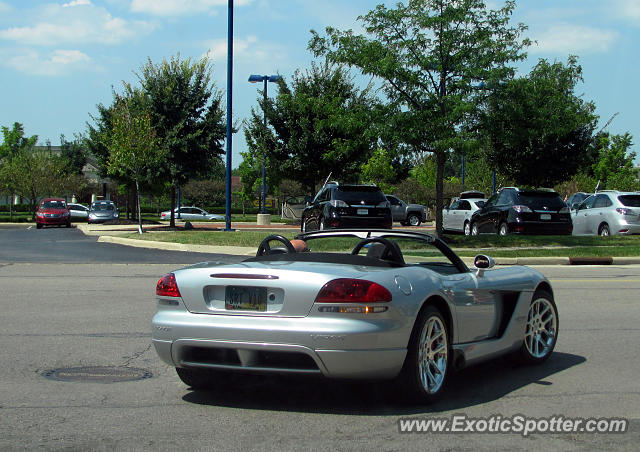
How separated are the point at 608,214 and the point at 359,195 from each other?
7.87 m

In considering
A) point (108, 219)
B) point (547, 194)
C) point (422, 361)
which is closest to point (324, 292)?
point (422, 361)

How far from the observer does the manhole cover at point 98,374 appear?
6418 mm

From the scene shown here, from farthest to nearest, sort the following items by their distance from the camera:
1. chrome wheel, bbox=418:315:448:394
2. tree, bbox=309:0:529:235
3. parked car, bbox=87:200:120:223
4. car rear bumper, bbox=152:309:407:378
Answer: parked car, bbox=87:200:120:223 → tree, bbox=309:0:529:235 → chrome wheel, bbox=418:315:448:394 → car rear bumper, bbox=152:309:407:378

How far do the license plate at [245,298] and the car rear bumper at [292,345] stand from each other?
9 cm

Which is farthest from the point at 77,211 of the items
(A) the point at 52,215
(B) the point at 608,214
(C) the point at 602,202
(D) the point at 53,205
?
(B) the point at 608,214

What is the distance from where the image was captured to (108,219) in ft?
146

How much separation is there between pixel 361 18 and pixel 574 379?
17360mm

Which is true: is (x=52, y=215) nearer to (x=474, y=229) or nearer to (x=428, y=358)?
(x=474, y=229)

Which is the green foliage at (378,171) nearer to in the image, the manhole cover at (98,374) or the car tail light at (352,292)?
the manhole cover at (98,374)

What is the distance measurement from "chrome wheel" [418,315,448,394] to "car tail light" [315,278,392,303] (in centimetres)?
48

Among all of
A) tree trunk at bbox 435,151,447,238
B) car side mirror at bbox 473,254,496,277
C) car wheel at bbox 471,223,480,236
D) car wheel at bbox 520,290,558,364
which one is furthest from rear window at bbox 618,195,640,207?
car side mirror at bbox 473,254,496,277

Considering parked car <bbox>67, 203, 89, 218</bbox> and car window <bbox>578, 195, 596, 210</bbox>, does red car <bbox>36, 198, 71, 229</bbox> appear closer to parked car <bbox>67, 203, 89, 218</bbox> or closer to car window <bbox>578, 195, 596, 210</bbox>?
parked car <bbox>67, 203, 89, 218</bbox>

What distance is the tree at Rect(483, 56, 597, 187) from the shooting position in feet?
71.9

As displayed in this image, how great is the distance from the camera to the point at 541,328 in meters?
7.23
